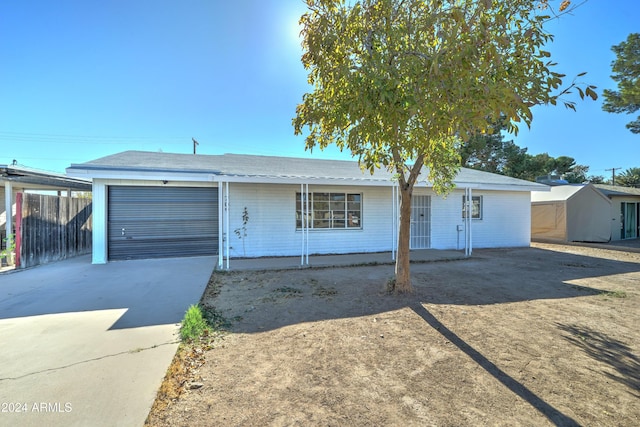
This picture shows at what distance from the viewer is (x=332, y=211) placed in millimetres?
10273

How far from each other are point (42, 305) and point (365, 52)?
6.29 m

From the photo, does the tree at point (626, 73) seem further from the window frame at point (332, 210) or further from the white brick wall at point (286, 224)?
the window frame at point (332, 210)

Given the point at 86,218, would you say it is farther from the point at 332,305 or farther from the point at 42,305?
the point at 332,305

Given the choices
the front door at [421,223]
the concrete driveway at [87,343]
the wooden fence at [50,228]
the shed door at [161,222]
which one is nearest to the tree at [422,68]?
the concrete driveway at [87,343]

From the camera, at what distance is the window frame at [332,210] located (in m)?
10.1

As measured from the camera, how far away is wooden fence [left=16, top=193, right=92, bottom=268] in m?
7.52

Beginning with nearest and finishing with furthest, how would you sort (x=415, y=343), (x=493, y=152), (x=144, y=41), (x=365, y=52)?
(x=415, y=343)
(x=365, y=52)
(x=144, y=41)
(x=493, y=152)

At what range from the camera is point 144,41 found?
25.8 feet

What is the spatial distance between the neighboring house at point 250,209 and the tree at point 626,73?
5858 mm

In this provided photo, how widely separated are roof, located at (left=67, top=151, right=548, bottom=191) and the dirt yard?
369 cm

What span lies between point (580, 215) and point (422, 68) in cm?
1713

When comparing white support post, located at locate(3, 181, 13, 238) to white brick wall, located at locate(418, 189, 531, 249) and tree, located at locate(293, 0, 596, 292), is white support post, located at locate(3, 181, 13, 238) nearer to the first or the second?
tree, located at locate(293, 0, 596, 292)

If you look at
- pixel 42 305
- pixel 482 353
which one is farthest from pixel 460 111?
pixel 42 305

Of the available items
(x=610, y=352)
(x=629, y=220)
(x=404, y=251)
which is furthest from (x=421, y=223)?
(x=629, y=220)
